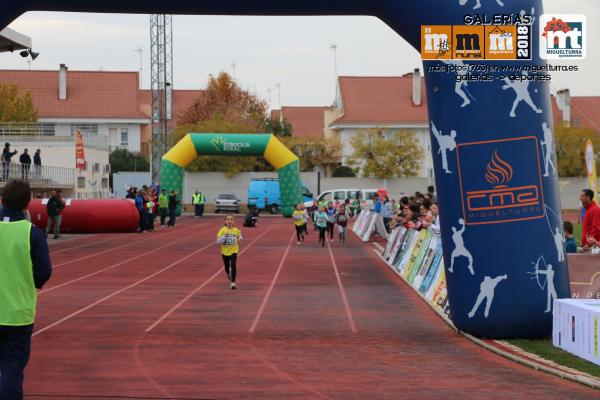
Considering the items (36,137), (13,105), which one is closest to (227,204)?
(36,137)

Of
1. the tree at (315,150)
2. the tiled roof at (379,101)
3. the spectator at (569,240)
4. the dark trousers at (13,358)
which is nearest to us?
the dark trousers at (13,358)

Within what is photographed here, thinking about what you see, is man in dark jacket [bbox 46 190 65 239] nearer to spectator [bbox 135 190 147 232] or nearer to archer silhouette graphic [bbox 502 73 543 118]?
spectator [bbox 135 190 147 232]

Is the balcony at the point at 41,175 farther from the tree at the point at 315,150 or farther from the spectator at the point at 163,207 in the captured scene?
the tree at the point at 315,150

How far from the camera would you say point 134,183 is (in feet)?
224

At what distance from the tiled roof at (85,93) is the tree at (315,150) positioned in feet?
48.3

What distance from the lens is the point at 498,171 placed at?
12727mm

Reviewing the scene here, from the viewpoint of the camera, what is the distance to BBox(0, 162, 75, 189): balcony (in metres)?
39.8

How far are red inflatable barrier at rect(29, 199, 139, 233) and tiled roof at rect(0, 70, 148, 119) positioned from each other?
47.2 meters

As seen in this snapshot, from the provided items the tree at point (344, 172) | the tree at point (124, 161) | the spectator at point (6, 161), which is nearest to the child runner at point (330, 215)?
the spectator at point (6, 161)

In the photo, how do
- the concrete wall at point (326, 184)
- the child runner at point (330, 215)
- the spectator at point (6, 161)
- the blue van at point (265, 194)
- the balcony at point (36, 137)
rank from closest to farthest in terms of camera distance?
the child runner at point (330, 215) < the spectator at point (6, 161) < the balcony at point (36, 137) < the blue van at point (265, 194) < the concrete wall at point (326, 184)

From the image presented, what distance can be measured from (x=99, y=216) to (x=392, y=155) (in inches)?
1464

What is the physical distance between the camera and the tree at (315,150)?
80.3 m

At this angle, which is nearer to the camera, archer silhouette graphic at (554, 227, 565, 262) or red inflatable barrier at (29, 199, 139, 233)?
archer silhouette graphic at (554, 227, 565, 262)

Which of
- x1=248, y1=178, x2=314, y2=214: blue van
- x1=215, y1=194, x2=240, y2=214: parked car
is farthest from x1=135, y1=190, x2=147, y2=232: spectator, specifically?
x1=215, y1=194, x2=240, y2=214: parked car
